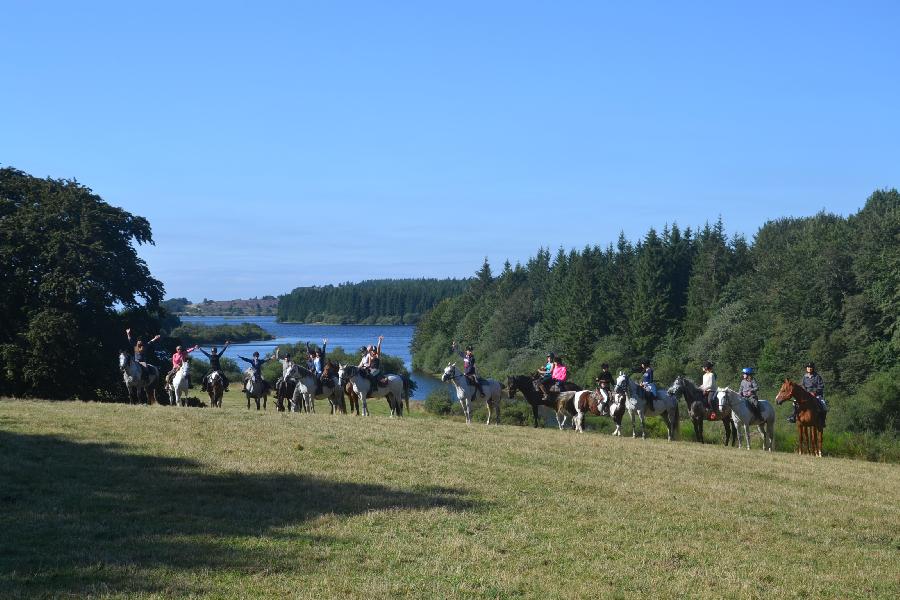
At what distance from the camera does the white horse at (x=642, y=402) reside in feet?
104

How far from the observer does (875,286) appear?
60.8 metres

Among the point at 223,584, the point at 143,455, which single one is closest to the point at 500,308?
the point at 143,455

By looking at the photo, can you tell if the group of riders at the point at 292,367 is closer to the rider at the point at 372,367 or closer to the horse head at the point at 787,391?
the rider at the point at 372,367

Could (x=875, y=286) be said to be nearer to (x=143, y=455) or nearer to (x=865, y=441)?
(x=865, y=441)

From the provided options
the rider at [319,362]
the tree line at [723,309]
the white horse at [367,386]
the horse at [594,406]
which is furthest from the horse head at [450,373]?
the tree line at [723,309]

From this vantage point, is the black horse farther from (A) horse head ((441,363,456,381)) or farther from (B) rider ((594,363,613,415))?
(A) horse head ((441,363,456,381))

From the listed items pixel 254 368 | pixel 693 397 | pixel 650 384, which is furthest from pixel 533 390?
pixel 254 368

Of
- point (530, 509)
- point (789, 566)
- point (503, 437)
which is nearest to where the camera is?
point (789, 566)

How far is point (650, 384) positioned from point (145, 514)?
2131 centimetres

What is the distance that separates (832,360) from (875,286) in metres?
5.81

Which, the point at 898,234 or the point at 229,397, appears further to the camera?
the point at 898,234

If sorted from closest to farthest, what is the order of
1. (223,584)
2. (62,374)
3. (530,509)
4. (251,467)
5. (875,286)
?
(223,584), (530,509), (251,467), (62,374), (875,286)

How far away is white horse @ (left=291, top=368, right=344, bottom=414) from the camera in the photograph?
3459 cm

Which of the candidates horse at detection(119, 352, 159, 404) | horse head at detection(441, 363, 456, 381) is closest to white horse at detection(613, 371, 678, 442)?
horse head at detection(441, 363, 456, 381)
